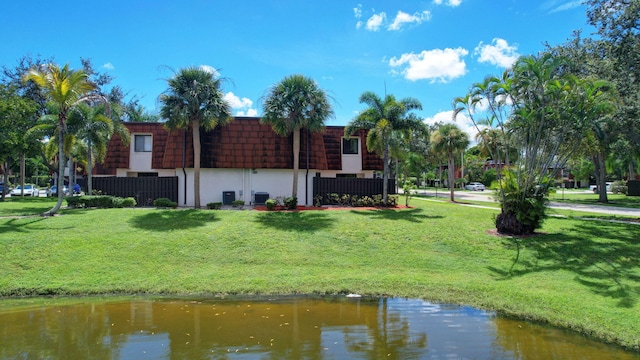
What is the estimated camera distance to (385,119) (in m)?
21.8

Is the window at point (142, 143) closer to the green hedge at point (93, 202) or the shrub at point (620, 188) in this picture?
the green hedge at point (93, 202)

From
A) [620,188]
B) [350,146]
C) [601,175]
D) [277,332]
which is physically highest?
[350,146]

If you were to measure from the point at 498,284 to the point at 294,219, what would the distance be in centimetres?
948

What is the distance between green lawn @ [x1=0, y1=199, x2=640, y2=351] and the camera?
969 cm

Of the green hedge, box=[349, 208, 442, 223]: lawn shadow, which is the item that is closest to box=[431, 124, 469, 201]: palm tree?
box=[349, 208, 442, 223]: lawn shadow

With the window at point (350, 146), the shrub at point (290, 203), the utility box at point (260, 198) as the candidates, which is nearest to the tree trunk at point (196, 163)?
the utility box at point (260, 198)

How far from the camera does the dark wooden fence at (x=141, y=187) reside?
78.6 ft

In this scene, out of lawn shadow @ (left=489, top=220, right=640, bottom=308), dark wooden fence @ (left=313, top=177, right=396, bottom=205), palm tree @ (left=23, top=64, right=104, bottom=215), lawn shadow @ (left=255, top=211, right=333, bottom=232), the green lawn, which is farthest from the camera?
dark wooden fence @ (left=313, top=177, right=396, bottom=205)

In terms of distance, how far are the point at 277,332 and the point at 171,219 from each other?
11.3 meters

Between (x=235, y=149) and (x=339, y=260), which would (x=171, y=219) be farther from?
(x=339, y=260)

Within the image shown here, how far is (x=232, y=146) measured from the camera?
79.9ft

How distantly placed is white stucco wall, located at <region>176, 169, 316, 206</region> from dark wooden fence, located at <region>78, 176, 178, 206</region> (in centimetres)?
53

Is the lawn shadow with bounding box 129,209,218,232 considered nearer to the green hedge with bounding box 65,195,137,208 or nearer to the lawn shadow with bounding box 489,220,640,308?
the green hedge with bounding box 65,195,137,208

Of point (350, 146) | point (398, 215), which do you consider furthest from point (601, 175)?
point (398, 215)
